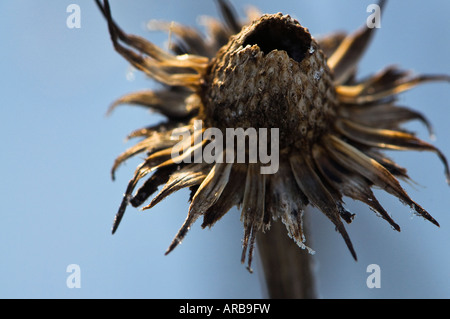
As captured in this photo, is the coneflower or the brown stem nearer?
the coneflower

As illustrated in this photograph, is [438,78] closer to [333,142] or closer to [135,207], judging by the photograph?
[333,142]

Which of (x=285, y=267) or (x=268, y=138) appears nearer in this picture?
(x=268, y=138)

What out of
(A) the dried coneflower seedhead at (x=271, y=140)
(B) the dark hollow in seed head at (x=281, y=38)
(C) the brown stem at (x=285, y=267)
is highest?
(B) the dark hollow in seed head at (x=281, y=38)

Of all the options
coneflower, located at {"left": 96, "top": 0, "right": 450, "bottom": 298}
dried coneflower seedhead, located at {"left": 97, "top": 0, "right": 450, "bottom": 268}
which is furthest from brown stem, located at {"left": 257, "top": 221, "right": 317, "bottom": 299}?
dried coneflower seedhead, located at {"left": 97, "top": 0, "right": 450, "bottom": 268}

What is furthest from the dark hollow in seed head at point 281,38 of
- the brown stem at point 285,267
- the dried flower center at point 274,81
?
the brown stem at point 285,267

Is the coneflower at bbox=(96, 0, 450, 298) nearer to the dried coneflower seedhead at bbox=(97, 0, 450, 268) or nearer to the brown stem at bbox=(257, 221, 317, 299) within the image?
the dried coneflower seedhead at bbox=(97, 0, 450, 268)

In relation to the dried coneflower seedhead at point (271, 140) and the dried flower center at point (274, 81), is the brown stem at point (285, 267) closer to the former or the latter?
the dried coneflower seedhead at point (271, 140)

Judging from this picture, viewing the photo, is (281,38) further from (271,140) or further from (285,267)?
(285,267)

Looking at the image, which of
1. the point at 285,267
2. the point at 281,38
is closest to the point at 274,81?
the point at 281,38
